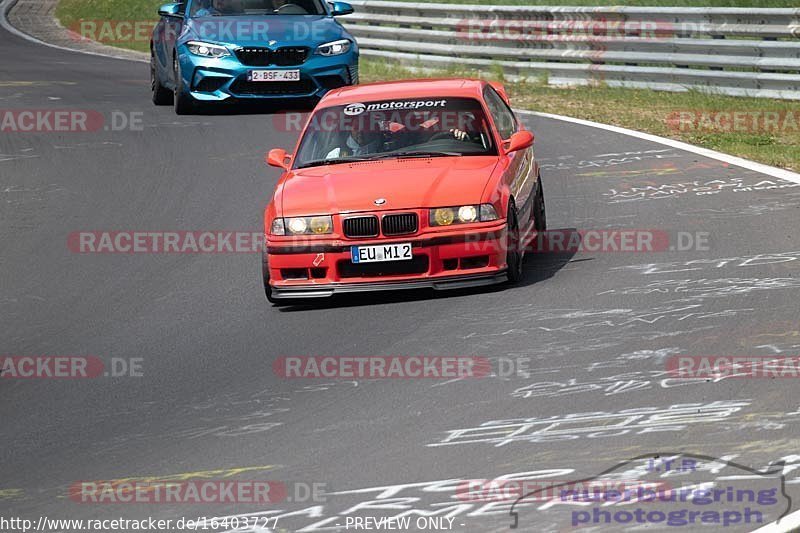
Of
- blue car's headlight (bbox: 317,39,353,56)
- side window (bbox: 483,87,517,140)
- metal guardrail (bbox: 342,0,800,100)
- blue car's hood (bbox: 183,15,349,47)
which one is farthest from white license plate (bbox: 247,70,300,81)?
side window (bbox: 483,87,517,140)

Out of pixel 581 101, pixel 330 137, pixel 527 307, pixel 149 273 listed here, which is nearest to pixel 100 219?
pixel 149 273

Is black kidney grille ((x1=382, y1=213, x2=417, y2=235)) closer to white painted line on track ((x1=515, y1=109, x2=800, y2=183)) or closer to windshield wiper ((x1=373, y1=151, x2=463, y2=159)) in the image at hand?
windshield wiper ((x1=373, y1=151, x2=463, y2=159))

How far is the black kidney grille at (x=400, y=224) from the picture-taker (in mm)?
10078

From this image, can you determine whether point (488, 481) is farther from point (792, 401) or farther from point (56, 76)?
point (56, 76)

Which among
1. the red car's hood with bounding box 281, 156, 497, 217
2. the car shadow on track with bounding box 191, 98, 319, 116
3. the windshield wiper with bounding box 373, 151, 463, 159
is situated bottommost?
the car shadow on track with bounding box 191, 98, 319, 116

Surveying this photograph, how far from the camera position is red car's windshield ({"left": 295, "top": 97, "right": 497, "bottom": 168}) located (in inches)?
440

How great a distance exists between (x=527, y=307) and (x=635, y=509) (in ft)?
12.9

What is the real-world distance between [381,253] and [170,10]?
11.2 meters

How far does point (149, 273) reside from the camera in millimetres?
11648

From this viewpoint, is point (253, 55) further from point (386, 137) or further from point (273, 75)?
point (386, 137)

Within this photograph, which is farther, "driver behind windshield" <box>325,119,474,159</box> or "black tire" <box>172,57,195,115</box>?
"black tire" <box>172,57,195,115</box>

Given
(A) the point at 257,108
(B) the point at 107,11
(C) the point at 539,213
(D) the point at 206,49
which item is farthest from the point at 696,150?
(B) the point at 107,11

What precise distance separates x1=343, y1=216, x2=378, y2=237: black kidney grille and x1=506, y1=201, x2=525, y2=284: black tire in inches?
35.9

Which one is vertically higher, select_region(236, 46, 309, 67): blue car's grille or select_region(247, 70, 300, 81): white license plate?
select_region(236, 46, 309, 67): blue car's grille
